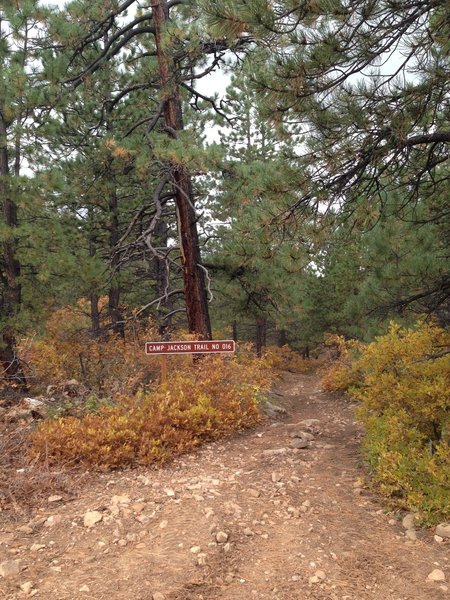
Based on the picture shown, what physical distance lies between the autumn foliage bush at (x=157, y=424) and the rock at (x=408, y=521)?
2.42 metres

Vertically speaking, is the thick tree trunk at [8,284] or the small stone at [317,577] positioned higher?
the thick tree trunk at [8,284]

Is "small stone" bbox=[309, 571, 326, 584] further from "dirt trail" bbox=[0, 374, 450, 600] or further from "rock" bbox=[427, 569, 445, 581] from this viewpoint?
"rock" bbox=[427, 569, 445, 581]

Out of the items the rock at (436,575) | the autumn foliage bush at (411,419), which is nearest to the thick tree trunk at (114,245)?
the autumn foliage bush at (411,419)

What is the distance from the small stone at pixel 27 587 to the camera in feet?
9.15

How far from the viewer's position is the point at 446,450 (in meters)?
3.67

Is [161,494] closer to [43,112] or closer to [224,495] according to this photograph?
[224,495]

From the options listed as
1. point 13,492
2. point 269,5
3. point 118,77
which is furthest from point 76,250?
point 269,5

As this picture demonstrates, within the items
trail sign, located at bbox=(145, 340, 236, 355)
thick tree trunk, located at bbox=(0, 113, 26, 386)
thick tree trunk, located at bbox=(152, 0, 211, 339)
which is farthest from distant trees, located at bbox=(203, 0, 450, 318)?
thick tree trunk, located at bbox=(0, 113, 26, 386)

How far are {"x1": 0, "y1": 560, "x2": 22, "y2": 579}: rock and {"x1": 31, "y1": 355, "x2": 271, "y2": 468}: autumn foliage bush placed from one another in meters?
1.55

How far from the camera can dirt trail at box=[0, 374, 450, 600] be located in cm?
284

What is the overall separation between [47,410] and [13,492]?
2.17 metres

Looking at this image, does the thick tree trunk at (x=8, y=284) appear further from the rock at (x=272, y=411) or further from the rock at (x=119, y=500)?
the rock at (x=119, y=500)

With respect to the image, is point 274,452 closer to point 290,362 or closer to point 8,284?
point 8,284

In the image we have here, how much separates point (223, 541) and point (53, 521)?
140 centimetres
